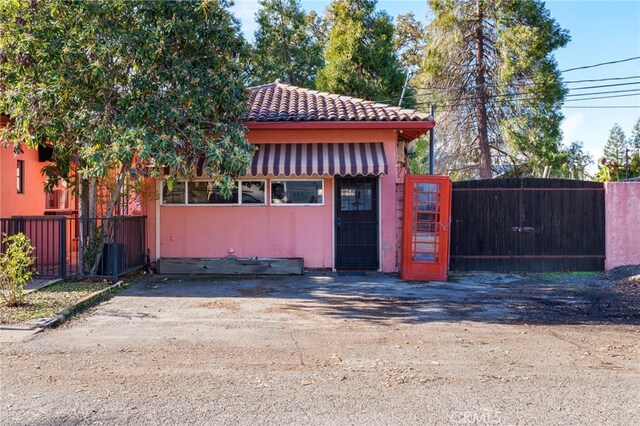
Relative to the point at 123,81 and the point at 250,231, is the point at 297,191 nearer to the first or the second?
the point at 250,231

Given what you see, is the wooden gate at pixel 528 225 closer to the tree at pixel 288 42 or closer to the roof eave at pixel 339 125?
the roof eave at pixel 339 125

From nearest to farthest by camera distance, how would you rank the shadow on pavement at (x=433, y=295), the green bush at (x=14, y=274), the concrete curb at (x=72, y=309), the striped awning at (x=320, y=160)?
the concrete curb at (x=72, y=309) → the green bush at (x=14, y=274) → the shadow on pavement at (x=433, y=295) → the striped awning at (x=320, y=160)

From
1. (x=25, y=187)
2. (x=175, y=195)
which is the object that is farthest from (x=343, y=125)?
(x=25, y=187)

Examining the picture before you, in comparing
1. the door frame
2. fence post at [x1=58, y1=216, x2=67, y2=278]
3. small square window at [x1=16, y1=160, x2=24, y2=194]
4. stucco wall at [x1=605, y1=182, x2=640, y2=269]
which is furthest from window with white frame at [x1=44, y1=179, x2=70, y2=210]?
stucco wall at [x1=605, y1=182, x2=640, y2=269]

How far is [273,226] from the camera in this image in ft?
42.7

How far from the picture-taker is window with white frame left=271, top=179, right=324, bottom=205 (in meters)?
13.0

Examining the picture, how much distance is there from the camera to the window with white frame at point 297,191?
13.0 metres

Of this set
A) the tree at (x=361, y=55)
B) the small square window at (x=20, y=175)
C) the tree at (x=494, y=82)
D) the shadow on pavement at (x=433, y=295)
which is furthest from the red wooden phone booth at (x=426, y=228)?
the tree at (x=361, y=55)

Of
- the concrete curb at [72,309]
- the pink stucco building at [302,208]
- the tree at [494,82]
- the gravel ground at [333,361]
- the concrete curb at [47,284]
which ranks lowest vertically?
the gravel ground at [333,361]

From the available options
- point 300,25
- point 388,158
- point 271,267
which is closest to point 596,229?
point 388,158

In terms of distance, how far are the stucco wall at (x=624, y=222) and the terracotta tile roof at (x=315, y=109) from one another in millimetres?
5025

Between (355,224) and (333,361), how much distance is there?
7239mm

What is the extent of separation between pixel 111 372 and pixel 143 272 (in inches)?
298

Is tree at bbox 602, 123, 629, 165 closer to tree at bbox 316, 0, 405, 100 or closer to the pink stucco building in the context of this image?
tree at bbox 316, 0, 405, 100
